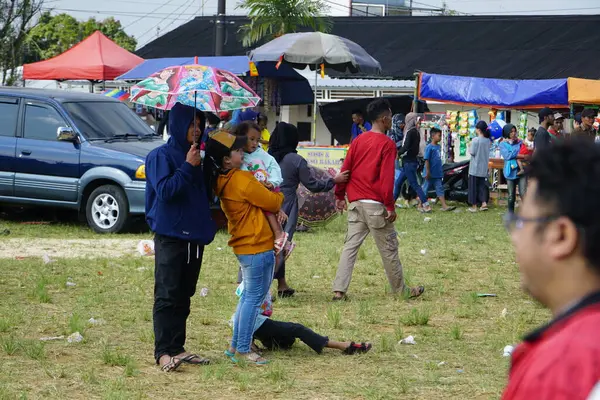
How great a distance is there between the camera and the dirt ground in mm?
11883

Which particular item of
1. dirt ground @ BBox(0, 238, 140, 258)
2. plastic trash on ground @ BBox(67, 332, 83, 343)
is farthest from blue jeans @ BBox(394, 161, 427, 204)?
plastic trash on ground @ BBox(67, 332, 83, 343)

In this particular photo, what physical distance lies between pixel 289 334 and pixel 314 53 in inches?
463

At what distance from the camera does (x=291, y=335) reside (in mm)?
6902

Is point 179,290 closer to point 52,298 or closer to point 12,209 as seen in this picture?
point 52,298

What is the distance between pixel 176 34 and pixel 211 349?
32.8 meters

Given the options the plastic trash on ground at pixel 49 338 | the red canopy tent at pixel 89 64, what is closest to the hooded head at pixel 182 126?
the plastic trash on ground at pixel 49 338

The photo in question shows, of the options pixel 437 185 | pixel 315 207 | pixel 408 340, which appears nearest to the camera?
pixel 408 340

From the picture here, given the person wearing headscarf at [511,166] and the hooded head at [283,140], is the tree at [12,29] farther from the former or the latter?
the hooded head at [283,140]

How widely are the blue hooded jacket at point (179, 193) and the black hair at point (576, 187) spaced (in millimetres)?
4527

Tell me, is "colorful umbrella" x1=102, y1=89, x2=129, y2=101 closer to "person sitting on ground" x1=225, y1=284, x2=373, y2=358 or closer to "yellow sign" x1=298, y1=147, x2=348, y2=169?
"yellow sign" x1=298, y1=147, x2=348, y2=169

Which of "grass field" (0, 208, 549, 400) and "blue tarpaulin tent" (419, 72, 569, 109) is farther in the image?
"blue tarpaulin tent" (419, 72, 569, 109)

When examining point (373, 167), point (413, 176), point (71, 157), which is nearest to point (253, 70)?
point (413, 176)

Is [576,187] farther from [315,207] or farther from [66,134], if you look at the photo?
[66,134]

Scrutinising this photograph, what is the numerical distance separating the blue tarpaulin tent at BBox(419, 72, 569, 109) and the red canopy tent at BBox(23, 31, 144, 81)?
23.7 ft
